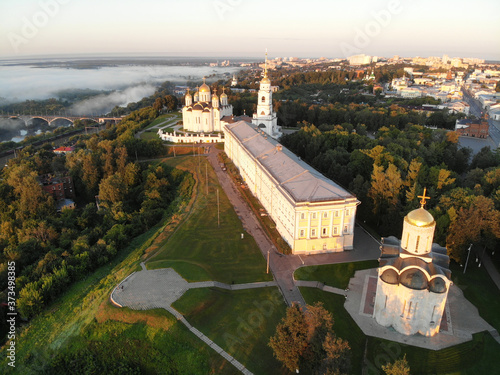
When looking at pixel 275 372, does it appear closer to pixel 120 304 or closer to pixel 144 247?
pixel 120 304

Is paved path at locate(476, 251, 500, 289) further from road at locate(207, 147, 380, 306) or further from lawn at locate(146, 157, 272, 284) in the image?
lawn at locate(146, 157, 272, 284)

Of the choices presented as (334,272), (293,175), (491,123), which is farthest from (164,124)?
(491,123)

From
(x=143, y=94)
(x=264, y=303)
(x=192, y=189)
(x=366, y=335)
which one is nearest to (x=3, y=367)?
(x=264, y=303)

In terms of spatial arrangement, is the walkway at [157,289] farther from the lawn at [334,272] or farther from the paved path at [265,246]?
the lawn at [334,272]

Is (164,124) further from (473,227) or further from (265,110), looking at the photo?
(473,227)

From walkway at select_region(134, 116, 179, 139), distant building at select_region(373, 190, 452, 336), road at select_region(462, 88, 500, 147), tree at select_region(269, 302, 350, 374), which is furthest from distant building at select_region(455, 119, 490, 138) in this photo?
tree at select_region(269, 302, 350, 374)

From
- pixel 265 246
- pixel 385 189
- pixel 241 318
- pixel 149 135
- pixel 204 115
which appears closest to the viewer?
pixel 241 318
